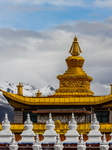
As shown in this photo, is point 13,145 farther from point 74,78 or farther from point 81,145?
point 74,78

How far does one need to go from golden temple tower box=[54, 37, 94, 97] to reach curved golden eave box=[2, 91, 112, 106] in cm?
158

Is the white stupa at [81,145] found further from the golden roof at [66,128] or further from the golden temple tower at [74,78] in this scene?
the golden temple tower at [74,78]

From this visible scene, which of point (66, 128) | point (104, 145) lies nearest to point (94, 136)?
point (104, 145)

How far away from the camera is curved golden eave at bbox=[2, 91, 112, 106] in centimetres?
8031

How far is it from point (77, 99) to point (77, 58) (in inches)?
240

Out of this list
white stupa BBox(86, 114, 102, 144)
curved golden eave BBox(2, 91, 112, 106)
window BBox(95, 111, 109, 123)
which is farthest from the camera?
window BBox(95, 111, 109, 123)

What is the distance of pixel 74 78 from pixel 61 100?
13.4 ft

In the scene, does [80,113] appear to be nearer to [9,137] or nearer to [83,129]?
[83,129]

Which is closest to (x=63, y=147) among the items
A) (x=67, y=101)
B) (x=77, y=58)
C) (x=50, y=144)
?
(x=50, y=144)

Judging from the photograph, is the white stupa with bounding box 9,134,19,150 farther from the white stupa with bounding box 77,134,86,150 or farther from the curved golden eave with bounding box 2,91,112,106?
the curved golden eave with bounding box 2,91,112,106

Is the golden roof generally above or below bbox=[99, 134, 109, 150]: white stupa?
above

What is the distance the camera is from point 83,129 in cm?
7562

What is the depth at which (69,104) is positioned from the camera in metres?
80.5

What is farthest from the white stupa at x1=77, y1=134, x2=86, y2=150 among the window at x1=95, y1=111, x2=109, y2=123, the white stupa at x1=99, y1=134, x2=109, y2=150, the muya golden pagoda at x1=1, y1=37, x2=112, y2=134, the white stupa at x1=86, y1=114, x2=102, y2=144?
the window at x1=95, y1=111, x2=109, y2=123
